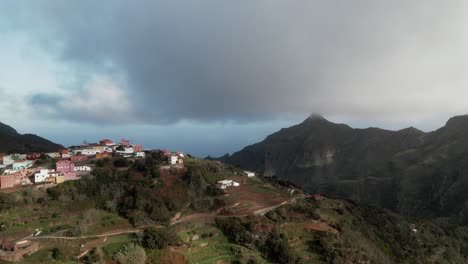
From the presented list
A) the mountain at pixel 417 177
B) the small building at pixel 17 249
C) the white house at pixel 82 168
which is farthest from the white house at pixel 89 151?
the mountain at pixel 417 177

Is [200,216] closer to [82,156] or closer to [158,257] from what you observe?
[158,257]

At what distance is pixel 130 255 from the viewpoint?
1315 inches

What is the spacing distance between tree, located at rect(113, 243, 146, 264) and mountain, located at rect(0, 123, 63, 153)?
73.9 meters

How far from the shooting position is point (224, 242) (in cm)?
4116

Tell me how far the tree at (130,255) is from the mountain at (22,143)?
73.9 metres

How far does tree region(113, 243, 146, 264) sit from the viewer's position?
33.0 m

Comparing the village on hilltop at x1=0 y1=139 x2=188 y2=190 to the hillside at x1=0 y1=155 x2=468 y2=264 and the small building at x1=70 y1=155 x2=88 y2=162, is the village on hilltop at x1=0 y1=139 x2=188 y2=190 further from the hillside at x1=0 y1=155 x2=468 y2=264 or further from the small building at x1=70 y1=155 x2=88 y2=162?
the hillside at x1=0 y1=155 x2=468 y2=264

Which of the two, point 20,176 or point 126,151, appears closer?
point 20,176

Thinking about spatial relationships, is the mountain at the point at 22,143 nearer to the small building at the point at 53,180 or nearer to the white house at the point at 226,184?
the small building at the point at 53,180

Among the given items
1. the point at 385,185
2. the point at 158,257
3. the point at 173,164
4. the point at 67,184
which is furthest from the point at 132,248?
the point at 385,185

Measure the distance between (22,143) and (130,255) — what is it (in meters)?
104

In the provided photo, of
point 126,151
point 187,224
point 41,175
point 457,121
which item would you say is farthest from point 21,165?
point 457,121

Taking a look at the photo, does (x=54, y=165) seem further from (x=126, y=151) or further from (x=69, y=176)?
(x=126, y=151)

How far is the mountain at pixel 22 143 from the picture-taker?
9971 centimetres
